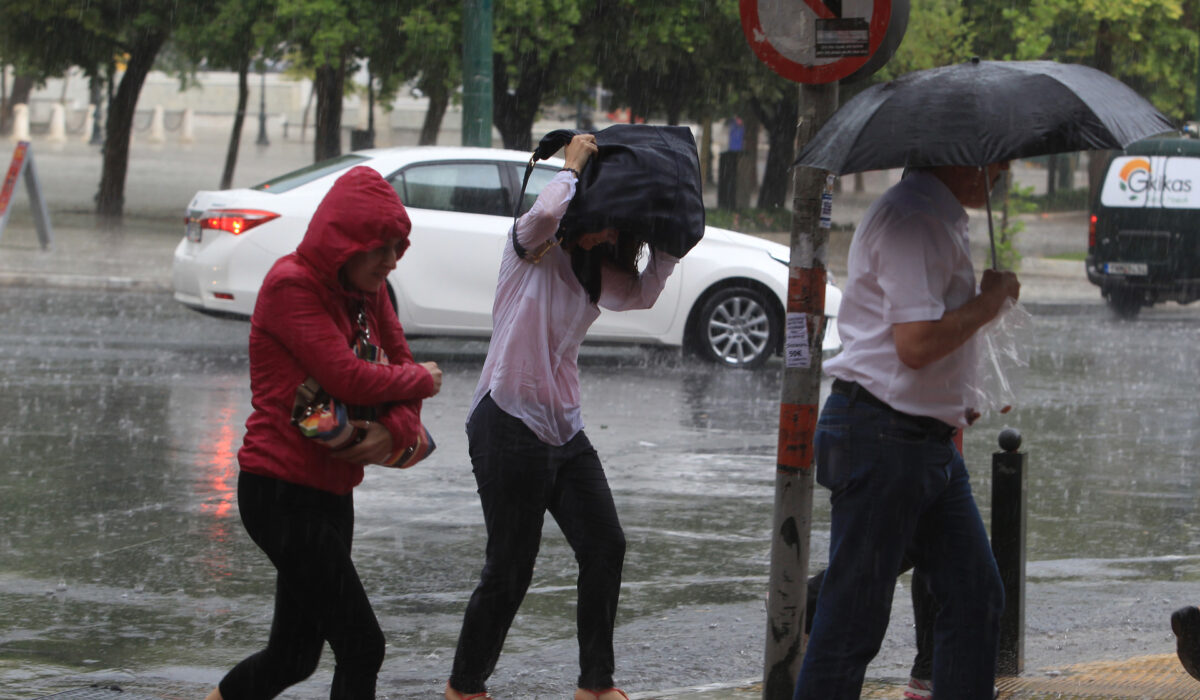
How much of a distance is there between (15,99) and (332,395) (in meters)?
63.4

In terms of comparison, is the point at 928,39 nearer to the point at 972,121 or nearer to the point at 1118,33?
the point at 1118,33

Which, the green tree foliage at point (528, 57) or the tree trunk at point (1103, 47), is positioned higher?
the tree trunk at point (1103, 47)

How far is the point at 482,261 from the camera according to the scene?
12.0 meters

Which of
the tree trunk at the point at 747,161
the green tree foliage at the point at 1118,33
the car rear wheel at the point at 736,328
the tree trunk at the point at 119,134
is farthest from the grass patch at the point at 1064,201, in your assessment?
the car rear wheel at the point at 736,328

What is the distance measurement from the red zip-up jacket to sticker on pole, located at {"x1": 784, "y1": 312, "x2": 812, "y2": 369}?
1154 millimetres

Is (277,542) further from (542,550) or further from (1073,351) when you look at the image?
(1073,351)

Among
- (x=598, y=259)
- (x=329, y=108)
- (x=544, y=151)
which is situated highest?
(x=329, y=108)

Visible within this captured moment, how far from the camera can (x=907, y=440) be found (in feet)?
12.4

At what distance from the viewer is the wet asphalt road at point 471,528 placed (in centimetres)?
547

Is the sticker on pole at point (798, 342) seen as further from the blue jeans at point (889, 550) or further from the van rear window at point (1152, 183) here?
the van rear window at point (1152, 183)

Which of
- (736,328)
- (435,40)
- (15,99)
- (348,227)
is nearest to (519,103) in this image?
(435,40)

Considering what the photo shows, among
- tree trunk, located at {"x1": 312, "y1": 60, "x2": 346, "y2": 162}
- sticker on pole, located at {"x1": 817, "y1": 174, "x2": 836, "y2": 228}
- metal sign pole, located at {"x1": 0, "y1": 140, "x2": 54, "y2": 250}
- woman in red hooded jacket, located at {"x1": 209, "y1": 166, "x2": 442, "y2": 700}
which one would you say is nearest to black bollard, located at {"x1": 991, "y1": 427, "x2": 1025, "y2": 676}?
sticker on pole, located at {"x1": 817, "y1": 174, "x2": 836, "y2": 228}

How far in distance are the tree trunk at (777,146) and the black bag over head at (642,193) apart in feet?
86.9

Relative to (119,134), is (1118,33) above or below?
above
